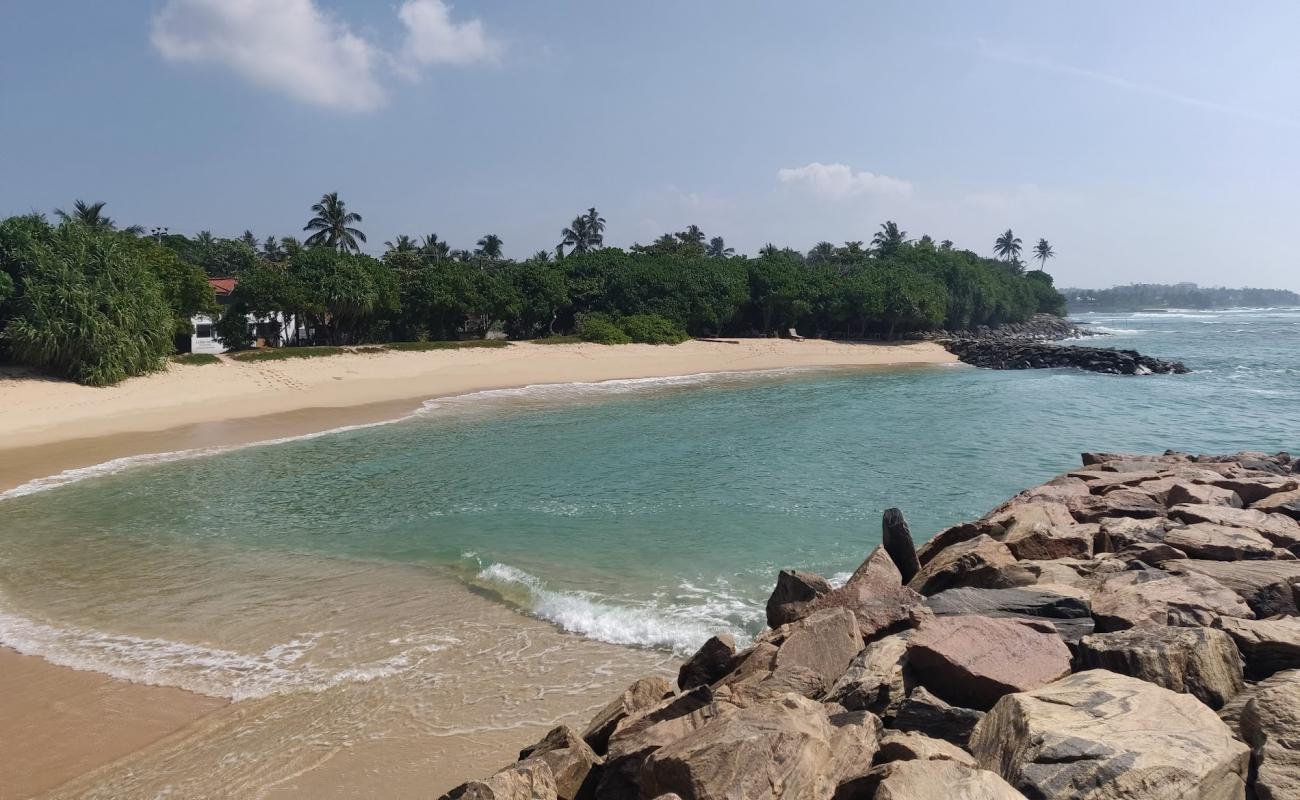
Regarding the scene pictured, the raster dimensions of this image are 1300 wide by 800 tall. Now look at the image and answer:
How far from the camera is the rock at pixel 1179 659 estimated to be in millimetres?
5527

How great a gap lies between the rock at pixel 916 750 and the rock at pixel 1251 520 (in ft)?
25.2

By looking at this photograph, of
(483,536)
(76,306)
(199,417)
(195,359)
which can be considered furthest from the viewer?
(195,359)

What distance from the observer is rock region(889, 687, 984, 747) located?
5.41m

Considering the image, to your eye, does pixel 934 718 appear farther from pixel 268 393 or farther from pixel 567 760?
pixel 268 393

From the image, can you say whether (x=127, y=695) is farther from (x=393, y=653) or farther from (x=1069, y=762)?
(x=1069, y=762)

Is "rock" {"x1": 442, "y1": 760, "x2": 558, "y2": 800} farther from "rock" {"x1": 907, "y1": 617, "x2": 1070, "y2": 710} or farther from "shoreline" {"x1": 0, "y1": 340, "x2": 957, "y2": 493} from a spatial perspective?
"shoreline" {"x1": 0, "y1": 340, "x2": 957, "y2": 493}

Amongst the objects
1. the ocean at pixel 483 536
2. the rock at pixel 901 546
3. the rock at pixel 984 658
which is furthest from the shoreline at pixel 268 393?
the rock at pixel 984 658

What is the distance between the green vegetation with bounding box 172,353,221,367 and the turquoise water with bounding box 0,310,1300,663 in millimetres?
14506

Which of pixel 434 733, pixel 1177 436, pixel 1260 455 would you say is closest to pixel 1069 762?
pixel 434 733

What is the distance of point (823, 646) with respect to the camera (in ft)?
23.1

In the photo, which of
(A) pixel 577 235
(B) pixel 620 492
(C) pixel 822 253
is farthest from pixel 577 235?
(B) pixel 620 492

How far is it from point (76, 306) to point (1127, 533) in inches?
1538

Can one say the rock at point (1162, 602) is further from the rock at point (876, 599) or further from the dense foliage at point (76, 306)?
the dense foliage at point (76, 306)

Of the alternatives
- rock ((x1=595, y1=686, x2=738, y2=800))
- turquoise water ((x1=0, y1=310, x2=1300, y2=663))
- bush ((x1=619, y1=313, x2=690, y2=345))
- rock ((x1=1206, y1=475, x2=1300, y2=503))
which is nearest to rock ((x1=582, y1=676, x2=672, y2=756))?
rock ((x1=595, y1=686, x2=738, y2=800))
